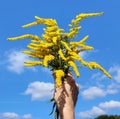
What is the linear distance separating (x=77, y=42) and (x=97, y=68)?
1.28 metres

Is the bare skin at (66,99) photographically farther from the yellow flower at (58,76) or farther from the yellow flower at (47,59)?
the yellow flower at (47,59)

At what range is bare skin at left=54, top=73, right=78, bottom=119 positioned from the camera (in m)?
16.9

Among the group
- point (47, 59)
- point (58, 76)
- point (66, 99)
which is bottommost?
point (66, 99)

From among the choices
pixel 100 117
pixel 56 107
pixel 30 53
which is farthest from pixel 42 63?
pixel 100 117

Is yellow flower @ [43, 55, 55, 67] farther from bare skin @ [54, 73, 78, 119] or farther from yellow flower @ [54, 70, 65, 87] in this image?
bare skin @ [54, 73, 78, 119]

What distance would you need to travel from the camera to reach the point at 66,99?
16.9 meters

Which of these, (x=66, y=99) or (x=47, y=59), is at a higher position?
(x=47, y=59)

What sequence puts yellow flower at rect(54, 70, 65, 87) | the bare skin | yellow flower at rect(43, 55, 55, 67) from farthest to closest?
the bare skin
yellow flower at rect(43, 55, 55, 67)
yellow flower at rect(54, 70, 65, 87)

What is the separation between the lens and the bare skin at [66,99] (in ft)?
55.6

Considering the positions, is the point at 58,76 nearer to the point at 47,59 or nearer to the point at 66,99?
the point at 47,59

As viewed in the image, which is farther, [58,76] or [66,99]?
[66,99]

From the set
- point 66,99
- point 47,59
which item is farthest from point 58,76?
point 66,99

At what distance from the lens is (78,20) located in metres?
17.9

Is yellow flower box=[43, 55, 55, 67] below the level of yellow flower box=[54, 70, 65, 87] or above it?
above
